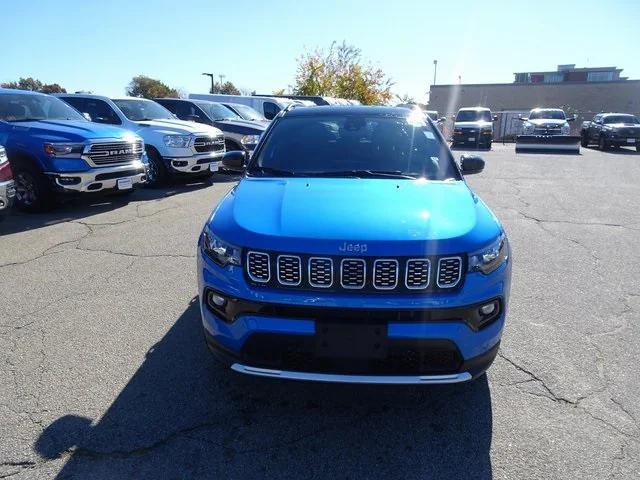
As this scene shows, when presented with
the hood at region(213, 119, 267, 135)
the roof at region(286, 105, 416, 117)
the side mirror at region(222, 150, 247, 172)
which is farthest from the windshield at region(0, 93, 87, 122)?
the roof at region(286, 105, 416, 117)

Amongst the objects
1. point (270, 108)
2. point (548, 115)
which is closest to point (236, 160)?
point (270, 108)

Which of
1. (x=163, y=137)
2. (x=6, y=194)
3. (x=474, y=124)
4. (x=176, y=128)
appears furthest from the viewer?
(x=474, y=124)

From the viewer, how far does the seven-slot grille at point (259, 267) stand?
2.47 meters

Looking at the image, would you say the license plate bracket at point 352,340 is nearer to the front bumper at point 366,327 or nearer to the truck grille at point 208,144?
the front bumper at point 366,327

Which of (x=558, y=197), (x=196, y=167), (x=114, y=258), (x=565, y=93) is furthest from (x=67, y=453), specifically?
(x=565, y=93)

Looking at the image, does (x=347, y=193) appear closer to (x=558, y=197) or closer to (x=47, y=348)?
(x=47, y=348)

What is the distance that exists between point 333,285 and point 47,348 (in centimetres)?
239

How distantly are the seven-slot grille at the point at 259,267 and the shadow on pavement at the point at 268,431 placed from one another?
2.85ft

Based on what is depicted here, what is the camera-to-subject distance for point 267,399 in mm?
2887

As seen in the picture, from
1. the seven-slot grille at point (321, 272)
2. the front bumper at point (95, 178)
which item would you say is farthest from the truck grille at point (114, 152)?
the seven-slot grille at point (321, 272)

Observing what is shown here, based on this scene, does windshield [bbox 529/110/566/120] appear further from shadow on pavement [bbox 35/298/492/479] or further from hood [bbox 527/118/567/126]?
shadow on pavement [bbox 35/298/492/479]

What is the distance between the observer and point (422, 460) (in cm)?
240

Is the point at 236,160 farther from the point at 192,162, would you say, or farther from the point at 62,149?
the point at 192,162

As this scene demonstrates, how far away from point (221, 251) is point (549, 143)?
2222 cm
